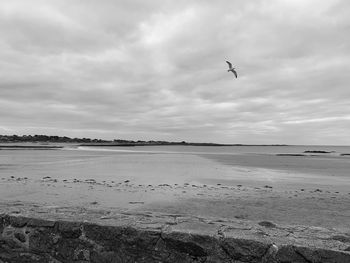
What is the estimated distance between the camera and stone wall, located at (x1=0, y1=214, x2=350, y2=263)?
360 cm

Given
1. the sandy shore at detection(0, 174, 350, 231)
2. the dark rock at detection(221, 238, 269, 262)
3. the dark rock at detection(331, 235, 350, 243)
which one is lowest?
the sandy shore at detection(0, 174, 350, 231)

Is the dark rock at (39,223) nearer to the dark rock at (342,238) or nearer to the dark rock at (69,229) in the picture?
the dark rock at (69,229)

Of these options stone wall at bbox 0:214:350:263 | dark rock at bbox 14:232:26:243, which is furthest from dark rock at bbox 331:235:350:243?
dark rock at bbox 14:232:26:243

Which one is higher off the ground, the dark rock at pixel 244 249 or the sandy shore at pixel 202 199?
the dark rock at pixel 244 249

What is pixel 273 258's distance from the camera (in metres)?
3.57

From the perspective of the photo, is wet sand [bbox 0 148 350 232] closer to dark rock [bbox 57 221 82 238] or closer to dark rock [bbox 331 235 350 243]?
dark rock [bbox 57 221 82 238]

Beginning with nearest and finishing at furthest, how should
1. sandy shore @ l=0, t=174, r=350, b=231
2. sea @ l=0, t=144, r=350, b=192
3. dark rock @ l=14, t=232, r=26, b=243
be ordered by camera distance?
dark rock @ l=14, t=232, r=26, b=243 → sandy shore @ l=0, t=174, r=350, b=231 → sea @ l=0, t=144, r=350, b=192

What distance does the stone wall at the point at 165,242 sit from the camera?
3.60 m

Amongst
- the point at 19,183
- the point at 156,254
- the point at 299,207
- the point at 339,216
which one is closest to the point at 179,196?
the point at 299,207

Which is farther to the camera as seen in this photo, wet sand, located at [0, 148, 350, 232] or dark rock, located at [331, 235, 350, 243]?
wet sand, located at [0, 148, 350, 232]

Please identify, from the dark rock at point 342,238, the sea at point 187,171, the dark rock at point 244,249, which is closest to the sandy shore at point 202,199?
the sea at point 187,171

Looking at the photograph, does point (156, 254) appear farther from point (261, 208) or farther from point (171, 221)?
point (261, 208)

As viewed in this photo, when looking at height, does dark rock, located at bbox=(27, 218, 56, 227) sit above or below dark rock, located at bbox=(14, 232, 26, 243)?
above

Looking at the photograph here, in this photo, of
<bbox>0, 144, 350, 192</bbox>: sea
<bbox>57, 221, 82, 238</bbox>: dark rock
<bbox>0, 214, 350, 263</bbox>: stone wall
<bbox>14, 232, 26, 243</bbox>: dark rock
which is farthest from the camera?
<bbox>0, 144, 350, 192</bbox>: sea
